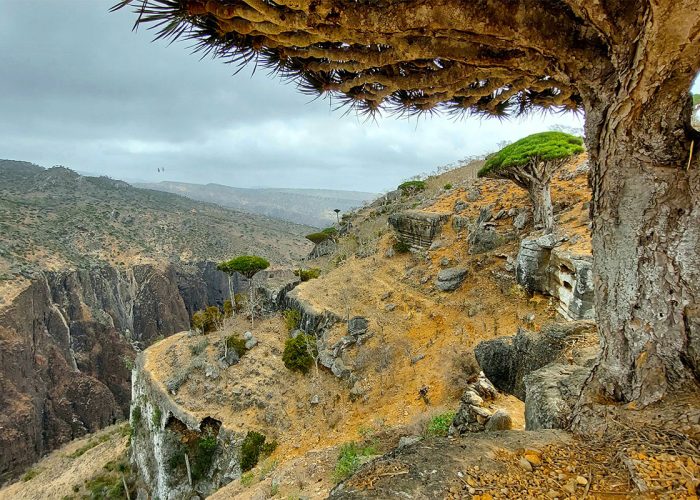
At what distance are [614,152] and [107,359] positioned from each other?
63747 millimetres

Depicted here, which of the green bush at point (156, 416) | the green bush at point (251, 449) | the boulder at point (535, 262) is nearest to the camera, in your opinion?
the boulder at point (535, 262)

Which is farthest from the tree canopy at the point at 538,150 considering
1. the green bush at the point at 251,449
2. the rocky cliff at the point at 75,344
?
the rocky cliff at the point at 75,344

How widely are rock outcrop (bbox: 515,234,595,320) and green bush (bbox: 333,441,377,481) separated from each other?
6.20 meters

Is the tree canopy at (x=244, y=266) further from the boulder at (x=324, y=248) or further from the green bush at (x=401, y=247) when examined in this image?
the boulder at (x=324, y=248)

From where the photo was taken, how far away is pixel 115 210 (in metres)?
68.6

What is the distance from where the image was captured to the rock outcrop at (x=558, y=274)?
9.95 metres

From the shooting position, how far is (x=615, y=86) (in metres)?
2.87

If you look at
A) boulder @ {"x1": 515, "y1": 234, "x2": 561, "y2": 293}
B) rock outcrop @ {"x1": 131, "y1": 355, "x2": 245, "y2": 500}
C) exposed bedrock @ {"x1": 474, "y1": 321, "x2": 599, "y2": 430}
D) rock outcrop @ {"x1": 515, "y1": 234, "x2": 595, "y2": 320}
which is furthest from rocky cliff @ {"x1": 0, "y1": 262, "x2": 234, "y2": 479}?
exposed bedrock @ {"x1": 474, "y1": 321, "x2": 599, "y2": 430}

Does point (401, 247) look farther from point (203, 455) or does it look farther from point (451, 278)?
point (203, 455)

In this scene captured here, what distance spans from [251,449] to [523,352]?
11.9 m

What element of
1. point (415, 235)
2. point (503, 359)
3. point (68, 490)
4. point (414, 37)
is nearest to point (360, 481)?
point (414, 37)

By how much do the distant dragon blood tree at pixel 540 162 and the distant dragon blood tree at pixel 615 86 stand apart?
36.2ft

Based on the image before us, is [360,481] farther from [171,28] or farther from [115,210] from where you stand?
[115,210]

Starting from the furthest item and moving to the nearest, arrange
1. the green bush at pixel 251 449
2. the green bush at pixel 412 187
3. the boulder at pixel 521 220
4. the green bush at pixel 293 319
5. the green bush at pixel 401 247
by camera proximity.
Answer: the green bush at pixel 412 187, the green bush at pixel 401 247, the green bush at pixel 293 319, the boulder at pixel 521 220, the green bush at pixel 251 449
